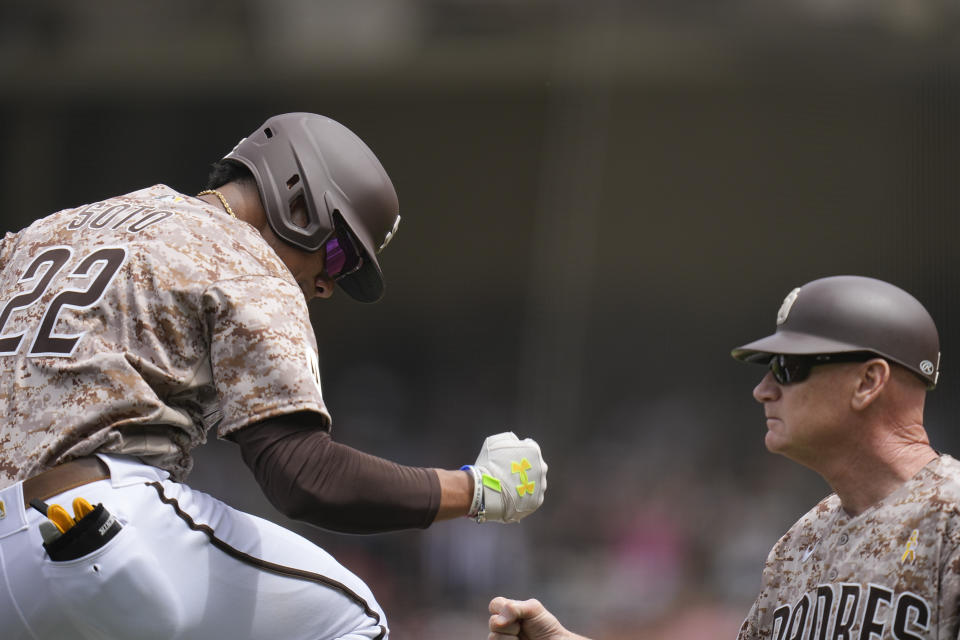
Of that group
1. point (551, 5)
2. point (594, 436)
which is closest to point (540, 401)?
point (594, 436)

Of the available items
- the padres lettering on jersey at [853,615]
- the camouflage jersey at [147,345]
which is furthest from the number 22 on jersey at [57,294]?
the padres lettering on jersey at [853,615]

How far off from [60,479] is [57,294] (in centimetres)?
39

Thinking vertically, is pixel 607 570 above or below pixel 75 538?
below

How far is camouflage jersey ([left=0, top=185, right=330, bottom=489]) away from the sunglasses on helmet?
0.38 metres

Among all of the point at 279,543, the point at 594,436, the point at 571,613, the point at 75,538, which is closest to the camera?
the point at 75,538

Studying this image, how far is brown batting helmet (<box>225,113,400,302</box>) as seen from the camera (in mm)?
2756

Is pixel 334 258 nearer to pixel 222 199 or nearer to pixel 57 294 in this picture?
pixel 222 199

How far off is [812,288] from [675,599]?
5.62 metres

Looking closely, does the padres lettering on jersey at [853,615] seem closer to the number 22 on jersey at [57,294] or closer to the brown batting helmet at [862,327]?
the brown batting helmet at [862,327]

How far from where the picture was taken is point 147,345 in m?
2.32

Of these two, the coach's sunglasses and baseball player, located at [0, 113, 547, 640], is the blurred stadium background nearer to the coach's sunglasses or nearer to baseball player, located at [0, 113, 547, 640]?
the coach's sunglasses

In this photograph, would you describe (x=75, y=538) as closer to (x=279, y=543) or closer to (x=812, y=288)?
(x=279, y=543)

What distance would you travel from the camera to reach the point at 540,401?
347 inches

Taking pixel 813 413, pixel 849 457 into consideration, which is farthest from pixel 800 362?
pixel 849 457
